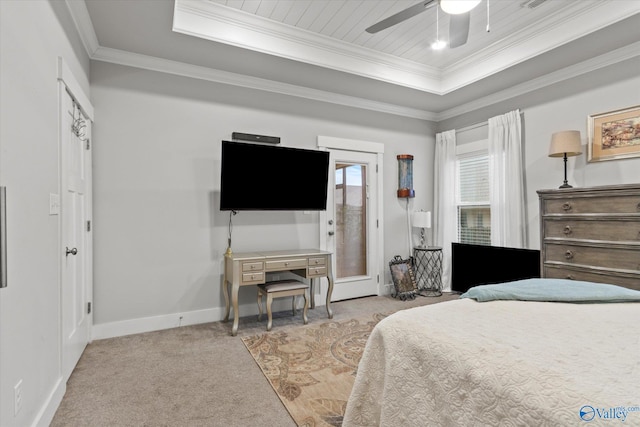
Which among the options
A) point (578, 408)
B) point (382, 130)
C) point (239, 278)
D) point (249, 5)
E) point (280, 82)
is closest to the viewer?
point (578, 408)

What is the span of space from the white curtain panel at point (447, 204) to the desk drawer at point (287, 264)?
243 centimetres

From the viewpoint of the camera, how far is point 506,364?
1006mm

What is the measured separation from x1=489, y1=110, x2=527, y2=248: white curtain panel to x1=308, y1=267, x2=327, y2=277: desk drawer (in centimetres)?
227

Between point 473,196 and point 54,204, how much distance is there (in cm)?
467

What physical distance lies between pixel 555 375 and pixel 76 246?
311cm

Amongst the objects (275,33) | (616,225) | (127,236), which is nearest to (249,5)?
(275,33)

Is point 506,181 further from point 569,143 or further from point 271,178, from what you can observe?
point 271,178

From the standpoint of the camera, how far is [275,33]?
10.8 ft

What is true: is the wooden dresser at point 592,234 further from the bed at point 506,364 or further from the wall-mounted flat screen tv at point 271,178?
the wall-mounted flat screen tv at point 271,178

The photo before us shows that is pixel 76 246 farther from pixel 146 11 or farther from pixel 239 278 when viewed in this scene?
pixel 146 11

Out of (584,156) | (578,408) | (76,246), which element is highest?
(584,156)

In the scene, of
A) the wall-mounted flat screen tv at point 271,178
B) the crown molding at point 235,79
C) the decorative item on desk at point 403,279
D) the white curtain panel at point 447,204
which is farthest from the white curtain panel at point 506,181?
the wall-mounted flat screen tv at point 271,178

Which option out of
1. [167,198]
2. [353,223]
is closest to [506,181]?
[353,223]

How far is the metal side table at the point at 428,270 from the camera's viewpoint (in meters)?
4.85
